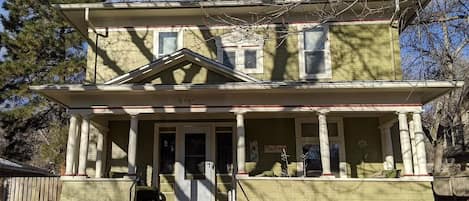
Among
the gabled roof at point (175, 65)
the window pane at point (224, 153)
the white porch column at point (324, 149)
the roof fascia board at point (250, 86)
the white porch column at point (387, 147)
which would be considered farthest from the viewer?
the window pane at point (224, 153)

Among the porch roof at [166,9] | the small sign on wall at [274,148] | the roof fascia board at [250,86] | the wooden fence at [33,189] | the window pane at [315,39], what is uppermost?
the porch roof at [166,9]

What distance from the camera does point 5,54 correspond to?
1952cm

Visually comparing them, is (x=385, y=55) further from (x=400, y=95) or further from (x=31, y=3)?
(x=31, y=3)

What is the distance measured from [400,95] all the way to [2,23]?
1763 centimetres

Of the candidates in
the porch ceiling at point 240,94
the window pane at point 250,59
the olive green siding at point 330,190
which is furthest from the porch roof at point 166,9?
the olive green siding at point 330,190

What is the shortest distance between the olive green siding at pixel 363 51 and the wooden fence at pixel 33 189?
9467mm

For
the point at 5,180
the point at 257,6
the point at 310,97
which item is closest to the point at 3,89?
the point at 5,180

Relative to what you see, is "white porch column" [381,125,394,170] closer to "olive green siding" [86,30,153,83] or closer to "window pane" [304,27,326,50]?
"window pane" [304,27,326,50]

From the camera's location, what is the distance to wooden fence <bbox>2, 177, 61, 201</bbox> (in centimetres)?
1372

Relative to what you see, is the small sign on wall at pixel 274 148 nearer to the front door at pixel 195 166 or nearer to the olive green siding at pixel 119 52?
the front door at pixel 195 166

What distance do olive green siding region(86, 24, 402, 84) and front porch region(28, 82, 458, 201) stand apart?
1251 mm

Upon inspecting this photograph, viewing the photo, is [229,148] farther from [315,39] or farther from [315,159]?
[315,39]

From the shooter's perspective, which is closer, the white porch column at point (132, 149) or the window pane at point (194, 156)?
the white porch column at point (132, 149)

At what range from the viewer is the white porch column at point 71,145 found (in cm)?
1000
